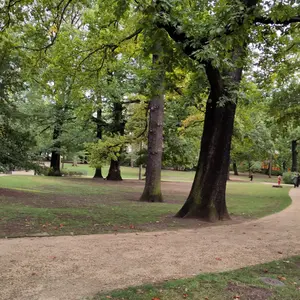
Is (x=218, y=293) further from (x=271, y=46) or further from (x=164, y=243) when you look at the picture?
(x=271, y=46)

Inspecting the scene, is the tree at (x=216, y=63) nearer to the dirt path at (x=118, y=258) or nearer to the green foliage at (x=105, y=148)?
the dirt path at (x=118, y=258)

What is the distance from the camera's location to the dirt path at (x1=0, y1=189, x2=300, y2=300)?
407cm

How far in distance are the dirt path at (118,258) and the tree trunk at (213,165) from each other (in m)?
1.87

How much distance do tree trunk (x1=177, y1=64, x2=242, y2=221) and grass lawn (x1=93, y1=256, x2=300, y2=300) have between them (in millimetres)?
5029

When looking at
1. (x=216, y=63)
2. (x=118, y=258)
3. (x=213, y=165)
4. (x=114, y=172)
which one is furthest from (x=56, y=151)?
(x=118, y=258)

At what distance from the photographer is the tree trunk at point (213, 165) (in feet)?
32.0

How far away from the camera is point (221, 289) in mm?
4086

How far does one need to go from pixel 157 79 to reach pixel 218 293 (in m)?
6.30

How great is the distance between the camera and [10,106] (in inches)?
543

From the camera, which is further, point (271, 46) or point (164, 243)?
point (271, 46)

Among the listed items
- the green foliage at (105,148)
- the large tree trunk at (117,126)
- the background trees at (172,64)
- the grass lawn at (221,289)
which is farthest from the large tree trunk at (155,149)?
the large tree trunk at (117,126)

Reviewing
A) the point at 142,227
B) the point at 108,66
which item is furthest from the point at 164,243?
the point at 108,66

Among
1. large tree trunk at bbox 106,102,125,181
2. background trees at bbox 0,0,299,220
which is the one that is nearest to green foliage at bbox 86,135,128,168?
background trees at bbox 0,0,299,220

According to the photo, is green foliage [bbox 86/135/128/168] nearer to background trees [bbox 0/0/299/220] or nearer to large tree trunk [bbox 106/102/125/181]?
background trees [bbox 0/0/299/220]
